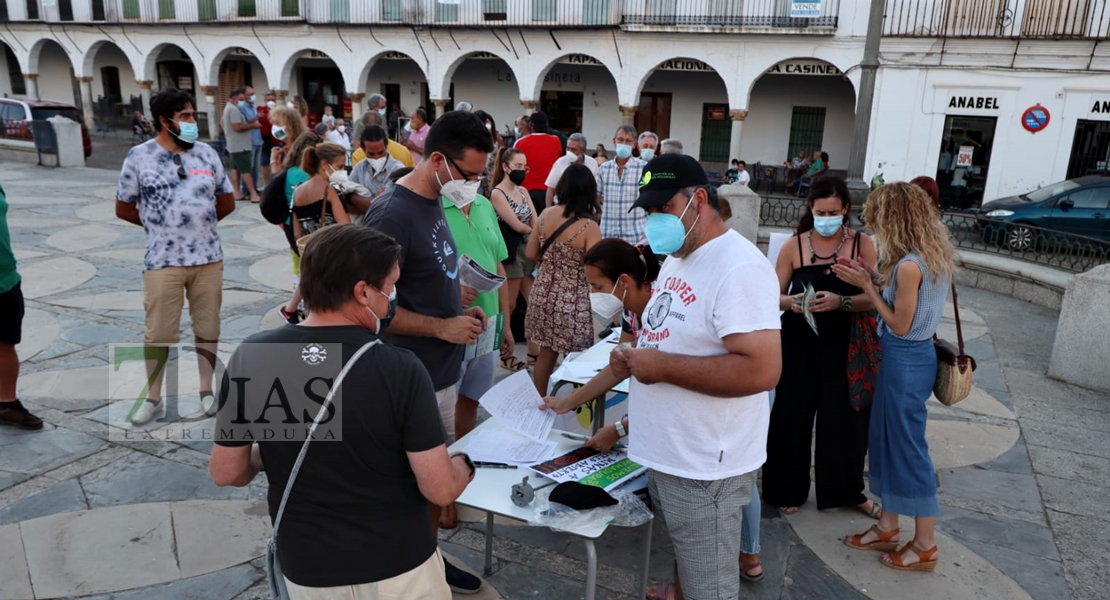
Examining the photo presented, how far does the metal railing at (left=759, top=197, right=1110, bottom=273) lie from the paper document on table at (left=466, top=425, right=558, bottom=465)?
21.3 feet

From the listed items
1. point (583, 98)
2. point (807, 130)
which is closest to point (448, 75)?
point (583, 98)

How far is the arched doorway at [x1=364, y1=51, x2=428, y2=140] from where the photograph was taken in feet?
86.9

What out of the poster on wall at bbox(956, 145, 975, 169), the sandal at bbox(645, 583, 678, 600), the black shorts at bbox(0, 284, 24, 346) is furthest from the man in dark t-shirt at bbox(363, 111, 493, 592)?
the poster on wall at bbox(956, 145, 975, 169)

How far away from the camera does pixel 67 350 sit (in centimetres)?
585

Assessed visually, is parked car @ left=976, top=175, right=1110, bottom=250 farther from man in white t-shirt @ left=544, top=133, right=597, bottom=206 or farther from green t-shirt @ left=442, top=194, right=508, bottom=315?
green t-shirt @ left=442, top=194, right=508, bottom=315

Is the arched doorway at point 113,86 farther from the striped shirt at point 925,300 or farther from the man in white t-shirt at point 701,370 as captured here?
the man in white t-shirt at point 701,370

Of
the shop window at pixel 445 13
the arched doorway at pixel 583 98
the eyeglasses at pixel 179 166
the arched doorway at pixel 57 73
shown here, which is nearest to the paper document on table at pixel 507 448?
the eyeglasses at pixel 179 166

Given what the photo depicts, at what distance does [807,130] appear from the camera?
21672mm

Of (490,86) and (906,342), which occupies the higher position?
(490,86)

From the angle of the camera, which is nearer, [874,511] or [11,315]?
[874,511]

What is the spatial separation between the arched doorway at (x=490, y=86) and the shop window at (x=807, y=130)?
8.62 m

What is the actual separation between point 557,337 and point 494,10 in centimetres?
1960

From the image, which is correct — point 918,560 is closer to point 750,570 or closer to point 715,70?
point 750,570

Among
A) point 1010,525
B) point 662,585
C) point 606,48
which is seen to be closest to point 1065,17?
point 606,48
